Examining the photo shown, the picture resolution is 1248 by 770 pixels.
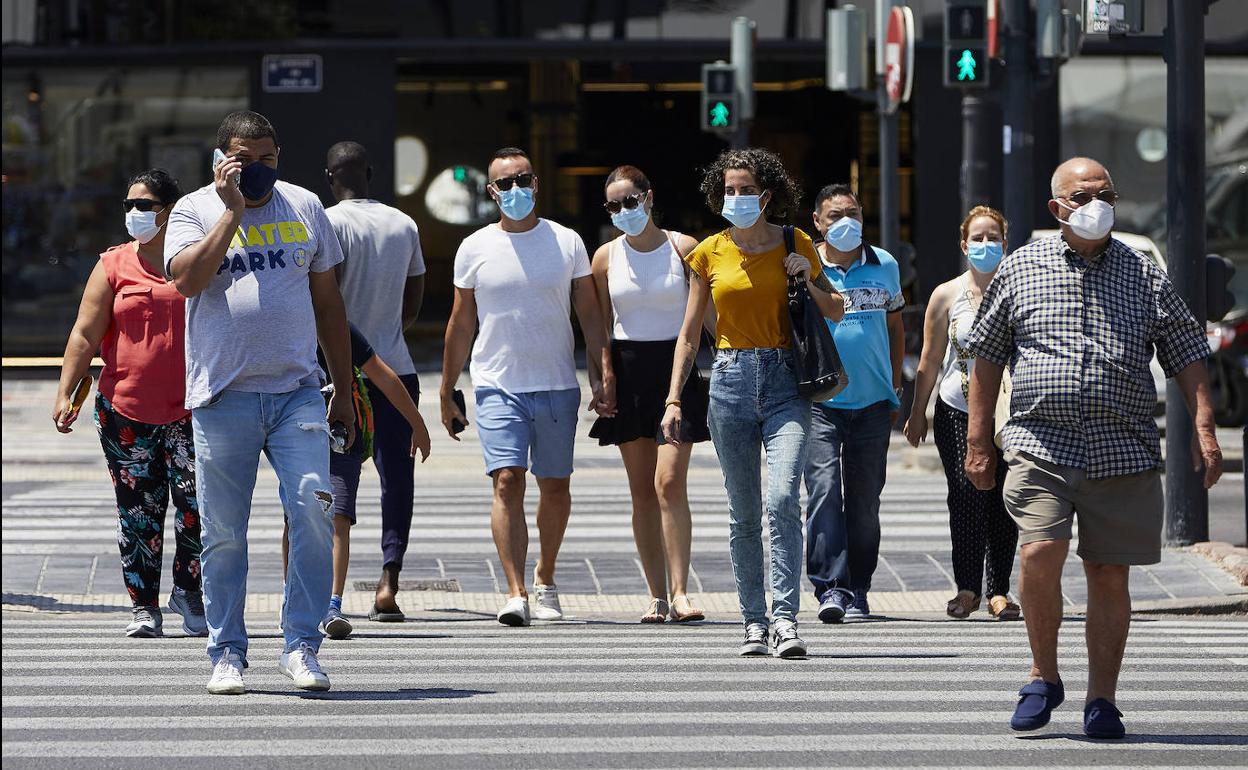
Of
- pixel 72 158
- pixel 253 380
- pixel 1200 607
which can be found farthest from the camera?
pixel 72 158

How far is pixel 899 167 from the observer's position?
2777 cm

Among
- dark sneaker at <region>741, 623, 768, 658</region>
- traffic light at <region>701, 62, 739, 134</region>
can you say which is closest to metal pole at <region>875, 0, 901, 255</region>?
traffic light at <region>701, 62, 739, 134</region>

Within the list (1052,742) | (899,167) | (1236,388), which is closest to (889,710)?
(1052,742)

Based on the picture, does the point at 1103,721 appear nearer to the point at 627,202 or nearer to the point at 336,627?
the point at 336,627

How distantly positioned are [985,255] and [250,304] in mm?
3675

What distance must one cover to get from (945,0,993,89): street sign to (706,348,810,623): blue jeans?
29.2 feet

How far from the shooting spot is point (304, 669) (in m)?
6.96

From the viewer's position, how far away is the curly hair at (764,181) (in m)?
8.18

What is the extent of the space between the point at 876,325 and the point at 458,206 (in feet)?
76.1

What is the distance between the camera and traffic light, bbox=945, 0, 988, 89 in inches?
653

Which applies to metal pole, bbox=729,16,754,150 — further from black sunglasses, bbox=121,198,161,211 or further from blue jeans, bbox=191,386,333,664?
blue jeans, bbox=191,386,333,664

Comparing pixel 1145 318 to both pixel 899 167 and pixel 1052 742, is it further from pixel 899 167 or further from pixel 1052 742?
pixel 899 167

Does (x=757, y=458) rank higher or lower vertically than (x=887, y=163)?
lower

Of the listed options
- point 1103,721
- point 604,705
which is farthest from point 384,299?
point 1103,721
